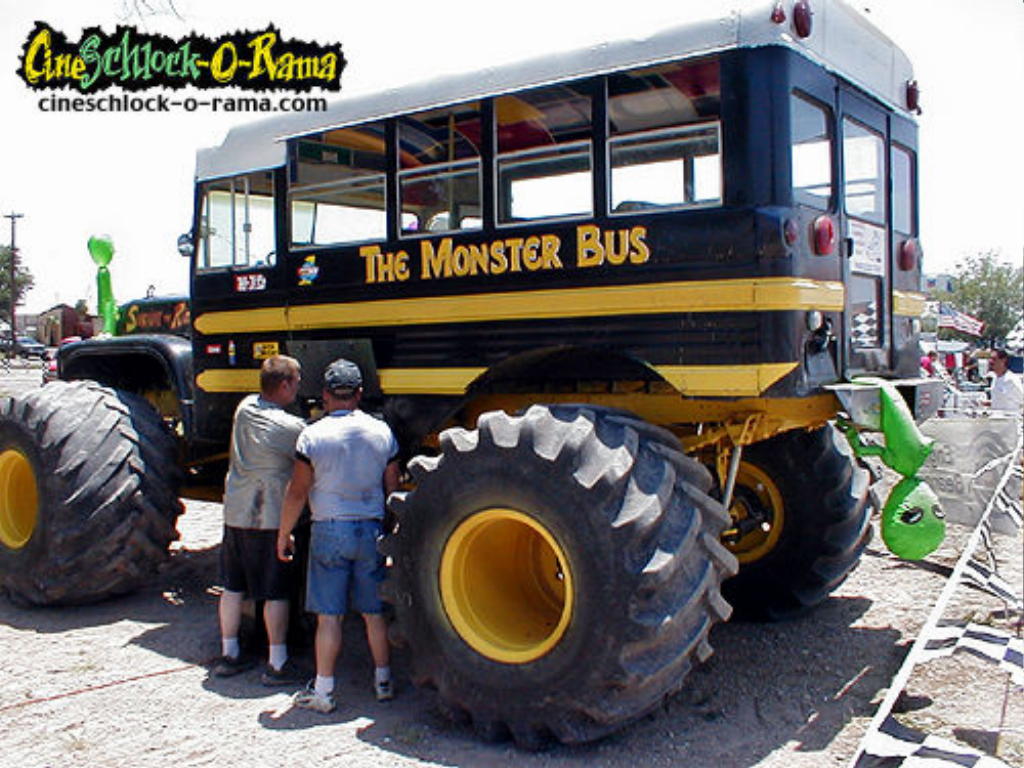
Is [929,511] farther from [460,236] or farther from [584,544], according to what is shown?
[460,236]

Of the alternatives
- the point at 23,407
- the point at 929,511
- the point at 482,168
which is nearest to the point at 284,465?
the point at 482,168

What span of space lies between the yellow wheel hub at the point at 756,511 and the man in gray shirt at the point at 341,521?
2365 mm

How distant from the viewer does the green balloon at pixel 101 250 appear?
329 inches

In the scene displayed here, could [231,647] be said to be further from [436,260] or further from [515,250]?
[515,250]

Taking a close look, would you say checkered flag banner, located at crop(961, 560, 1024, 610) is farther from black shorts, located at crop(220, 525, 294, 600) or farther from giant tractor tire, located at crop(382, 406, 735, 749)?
black shorts, located at crop(220, 525, 294, 600)

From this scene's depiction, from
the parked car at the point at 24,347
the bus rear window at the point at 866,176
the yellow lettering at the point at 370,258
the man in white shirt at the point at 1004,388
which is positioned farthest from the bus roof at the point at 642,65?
the parked car at the point at 24,347

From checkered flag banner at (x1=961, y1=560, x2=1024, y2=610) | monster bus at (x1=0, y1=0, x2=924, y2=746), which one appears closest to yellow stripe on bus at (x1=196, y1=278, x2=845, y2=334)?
monster bus at (x1=0, y1=0, x2=924, y2=746)

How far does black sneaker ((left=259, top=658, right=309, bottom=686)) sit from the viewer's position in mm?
5191

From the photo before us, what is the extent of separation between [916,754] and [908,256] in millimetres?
2993

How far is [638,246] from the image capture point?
475 cm

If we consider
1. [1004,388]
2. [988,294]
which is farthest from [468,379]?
[988,294]

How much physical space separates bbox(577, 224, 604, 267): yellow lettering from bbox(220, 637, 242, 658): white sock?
8.79ft

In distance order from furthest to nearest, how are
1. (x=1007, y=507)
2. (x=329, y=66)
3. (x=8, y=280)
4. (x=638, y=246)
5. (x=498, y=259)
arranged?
(x=8, y=280), (x=1007, y=507), (x=329, y=66), (x=498, y=259), (x=638, y=246)

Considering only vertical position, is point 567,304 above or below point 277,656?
above
